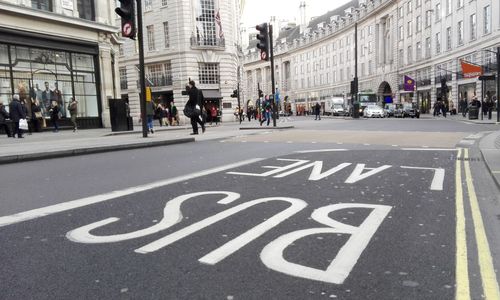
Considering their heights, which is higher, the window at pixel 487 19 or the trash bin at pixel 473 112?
the window at pixel 487 19

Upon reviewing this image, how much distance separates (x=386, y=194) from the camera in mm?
5254

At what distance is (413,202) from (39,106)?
65.1 feet

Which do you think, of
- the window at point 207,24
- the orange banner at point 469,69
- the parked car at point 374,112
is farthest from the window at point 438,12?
the window at point 207,24

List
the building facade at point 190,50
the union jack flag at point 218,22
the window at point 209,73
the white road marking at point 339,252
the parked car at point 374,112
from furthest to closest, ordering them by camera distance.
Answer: the parked car at point 374,112 < the window at point 209,73 < the union jack flag at point 218,22 < the building facade at point 190,50 < the white road marking at point 339,252

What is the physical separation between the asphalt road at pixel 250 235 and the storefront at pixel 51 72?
594 inches

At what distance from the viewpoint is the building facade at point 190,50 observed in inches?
1620

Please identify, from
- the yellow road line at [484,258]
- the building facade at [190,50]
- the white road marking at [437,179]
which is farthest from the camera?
the building facade at [190,50]

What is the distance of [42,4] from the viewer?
21500mm

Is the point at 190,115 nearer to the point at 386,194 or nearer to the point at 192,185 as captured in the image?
the point at 192,185

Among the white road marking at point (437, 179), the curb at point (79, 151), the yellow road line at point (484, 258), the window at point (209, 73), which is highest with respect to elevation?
the window at point (209, 73)

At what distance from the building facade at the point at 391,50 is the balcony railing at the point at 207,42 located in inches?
362

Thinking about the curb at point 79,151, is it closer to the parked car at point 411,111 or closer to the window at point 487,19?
the parked car at point 411,111

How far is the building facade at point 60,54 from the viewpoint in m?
19.8

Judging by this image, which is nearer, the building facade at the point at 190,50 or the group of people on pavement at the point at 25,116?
the group of people on pavement at the point at 25,116
